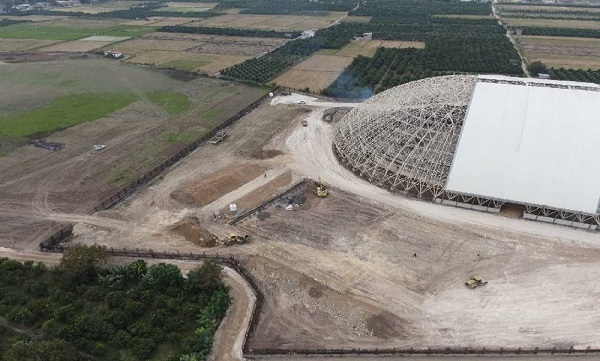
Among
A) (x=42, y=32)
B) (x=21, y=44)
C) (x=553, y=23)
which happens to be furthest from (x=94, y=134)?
(x=553, y=23)

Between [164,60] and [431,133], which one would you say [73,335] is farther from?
[164,60]

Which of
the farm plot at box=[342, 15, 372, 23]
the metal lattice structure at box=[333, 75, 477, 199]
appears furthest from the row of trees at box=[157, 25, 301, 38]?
the metal lattice structure at box=[333, 75, 477, 199]

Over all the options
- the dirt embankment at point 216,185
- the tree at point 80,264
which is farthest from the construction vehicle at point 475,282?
the tree at point 80,264

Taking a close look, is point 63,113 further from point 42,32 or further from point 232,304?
point 42,32

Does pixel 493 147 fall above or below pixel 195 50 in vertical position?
above

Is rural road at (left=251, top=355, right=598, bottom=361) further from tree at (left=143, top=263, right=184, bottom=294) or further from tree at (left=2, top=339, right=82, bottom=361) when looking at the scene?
tree at (left=2, top=339, right=82, bottom=361)

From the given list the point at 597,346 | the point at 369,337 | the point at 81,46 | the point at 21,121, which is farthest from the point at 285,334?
the point at 81,46
